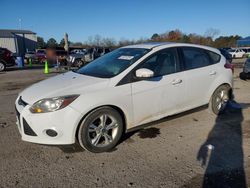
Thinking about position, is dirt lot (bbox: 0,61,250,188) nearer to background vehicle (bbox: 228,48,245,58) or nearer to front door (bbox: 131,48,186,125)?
front door (bbox: 131,48,186,125)

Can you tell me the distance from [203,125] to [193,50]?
152 cm

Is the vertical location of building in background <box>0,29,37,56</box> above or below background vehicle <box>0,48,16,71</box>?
above

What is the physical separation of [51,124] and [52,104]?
0.28 meters

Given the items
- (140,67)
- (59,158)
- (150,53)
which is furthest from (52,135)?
(150,53)

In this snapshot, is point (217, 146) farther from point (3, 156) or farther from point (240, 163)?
point (3, 156)

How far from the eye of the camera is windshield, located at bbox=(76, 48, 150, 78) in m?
3.95

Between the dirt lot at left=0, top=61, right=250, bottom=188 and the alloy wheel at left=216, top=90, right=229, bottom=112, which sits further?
the alloy wheel at left=216, top=90, right=229, bottom=112

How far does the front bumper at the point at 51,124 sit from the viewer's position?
10.7 ft

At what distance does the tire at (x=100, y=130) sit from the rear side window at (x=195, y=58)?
1.82 m

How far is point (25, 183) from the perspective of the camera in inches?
113

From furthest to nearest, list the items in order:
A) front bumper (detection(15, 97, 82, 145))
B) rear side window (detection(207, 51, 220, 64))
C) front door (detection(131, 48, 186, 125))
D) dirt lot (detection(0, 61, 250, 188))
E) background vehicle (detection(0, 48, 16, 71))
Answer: background vehicle (detection(0, 48, 16, 71))
rear side window (detection(207, 51, 220, 64))
front door (detection(131, 48, 186, 125))
front bumper (detection(15, 97, 82, 145))
dirt lot (detection(0, 61, 250, 188))

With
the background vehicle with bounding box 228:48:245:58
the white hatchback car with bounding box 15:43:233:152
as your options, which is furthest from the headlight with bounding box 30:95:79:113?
the background vehicle with bounding box 228:48:245:58

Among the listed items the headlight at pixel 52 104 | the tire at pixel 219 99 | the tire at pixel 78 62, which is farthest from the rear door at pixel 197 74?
the tire at pixel 78 62

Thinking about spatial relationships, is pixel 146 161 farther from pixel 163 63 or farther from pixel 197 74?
pixel 197 74
